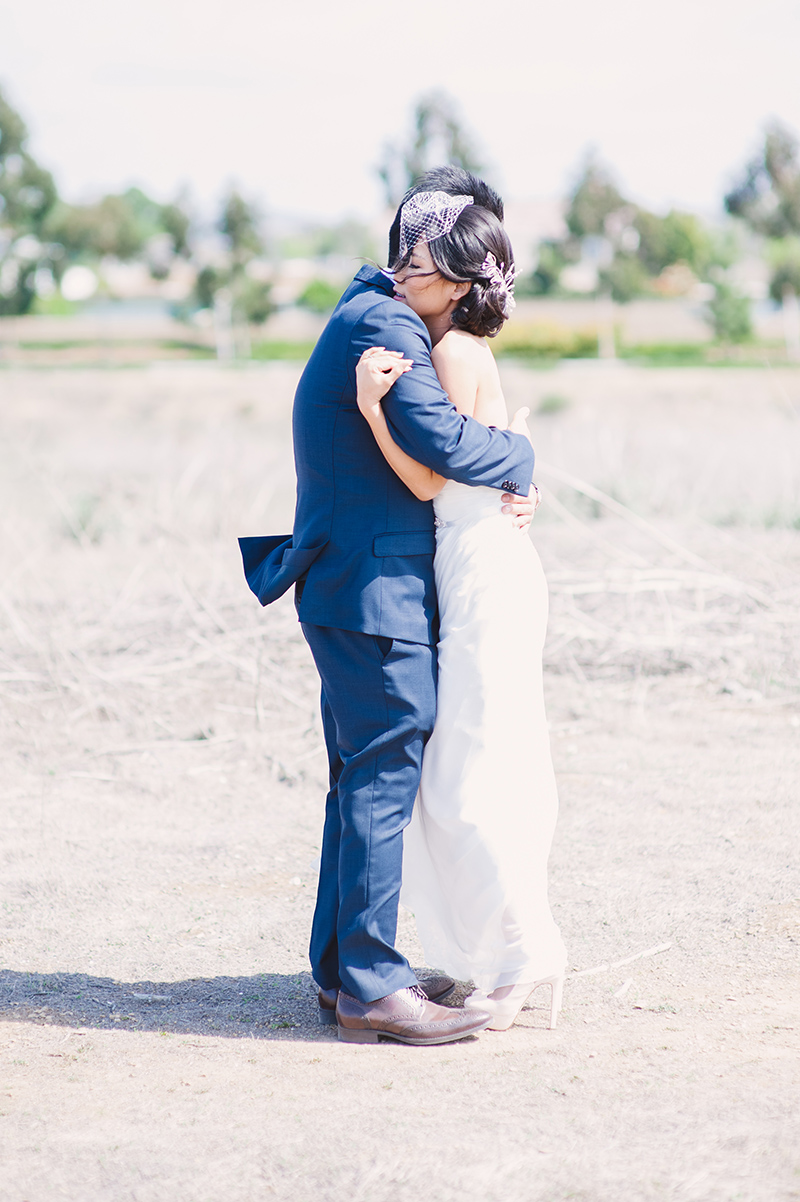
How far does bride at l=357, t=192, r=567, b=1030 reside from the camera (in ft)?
9.05

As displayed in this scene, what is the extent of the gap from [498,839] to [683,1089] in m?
0.64

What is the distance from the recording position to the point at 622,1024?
9.53 ft

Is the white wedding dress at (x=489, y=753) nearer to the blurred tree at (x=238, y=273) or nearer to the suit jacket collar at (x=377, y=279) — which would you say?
the suit jacket collar at (x=377, y=279)

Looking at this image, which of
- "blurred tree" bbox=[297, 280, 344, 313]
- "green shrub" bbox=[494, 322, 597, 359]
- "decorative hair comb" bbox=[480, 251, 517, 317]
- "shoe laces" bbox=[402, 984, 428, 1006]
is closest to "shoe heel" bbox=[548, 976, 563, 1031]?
"shoe laces" bbox=[402, 984, 428, 1006]


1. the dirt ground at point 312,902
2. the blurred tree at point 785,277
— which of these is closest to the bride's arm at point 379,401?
the dirt ground at point 312,902

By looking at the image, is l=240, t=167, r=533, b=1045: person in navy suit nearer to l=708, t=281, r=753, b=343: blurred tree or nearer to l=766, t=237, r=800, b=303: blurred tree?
l=708, t=281, r=753, b=343: blurred tree

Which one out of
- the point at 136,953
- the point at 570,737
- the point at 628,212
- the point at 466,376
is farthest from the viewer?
the point at 628,212

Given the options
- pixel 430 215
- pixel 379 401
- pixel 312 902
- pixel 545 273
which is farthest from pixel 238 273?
A: pixel 379 401

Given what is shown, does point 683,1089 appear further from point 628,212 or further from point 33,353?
point 628,212

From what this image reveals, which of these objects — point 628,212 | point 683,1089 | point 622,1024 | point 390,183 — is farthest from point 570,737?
point 628,212

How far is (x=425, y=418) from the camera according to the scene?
260 cm

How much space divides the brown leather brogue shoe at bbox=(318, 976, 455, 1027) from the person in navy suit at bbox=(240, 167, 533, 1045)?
4.7 inches

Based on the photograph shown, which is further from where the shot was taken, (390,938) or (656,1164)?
(390,938)

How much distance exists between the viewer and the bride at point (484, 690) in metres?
2.76
